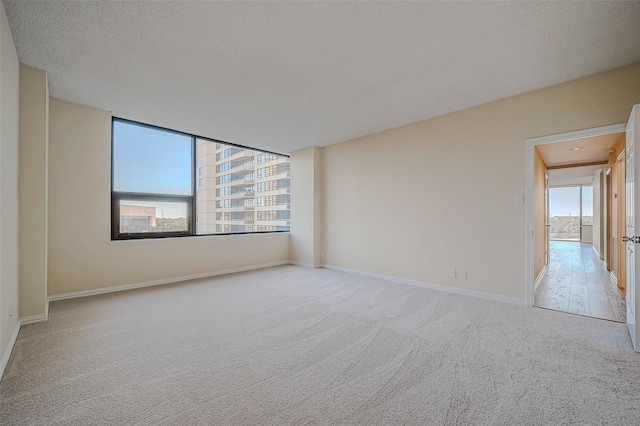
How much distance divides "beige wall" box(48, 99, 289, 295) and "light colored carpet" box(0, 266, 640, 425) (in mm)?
606

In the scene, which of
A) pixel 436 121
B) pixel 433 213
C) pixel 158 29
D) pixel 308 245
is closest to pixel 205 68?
pixel 158 29

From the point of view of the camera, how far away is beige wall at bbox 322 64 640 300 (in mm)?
3188

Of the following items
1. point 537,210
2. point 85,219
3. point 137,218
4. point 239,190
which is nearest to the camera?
point 85,219

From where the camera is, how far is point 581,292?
157 inches

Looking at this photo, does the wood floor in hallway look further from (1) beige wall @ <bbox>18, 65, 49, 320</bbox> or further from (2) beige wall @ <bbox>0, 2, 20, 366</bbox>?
(1) beige wall @ <bbox>18, 65, 49, 320</bbox>

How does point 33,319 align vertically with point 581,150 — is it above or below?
below

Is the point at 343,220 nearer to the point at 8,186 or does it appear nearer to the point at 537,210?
the point at 537,210

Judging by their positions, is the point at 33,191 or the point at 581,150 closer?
the point at 33,191

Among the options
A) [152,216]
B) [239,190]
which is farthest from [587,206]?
[152,216]

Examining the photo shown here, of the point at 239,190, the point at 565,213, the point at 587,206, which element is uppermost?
the point at 239,190

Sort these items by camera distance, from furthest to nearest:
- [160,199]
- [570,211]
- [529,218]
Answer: [570,211] → [160,199] → [529,218]

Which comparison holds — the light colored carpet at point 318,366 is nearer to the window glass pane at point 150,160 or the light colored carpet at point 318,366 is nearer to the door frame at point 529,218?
the door frame at point 529,218

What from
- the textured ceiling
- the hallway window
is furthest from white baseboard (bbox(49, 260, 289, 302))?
the hallway window

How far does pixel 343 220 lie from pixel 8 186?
14.7 ft
